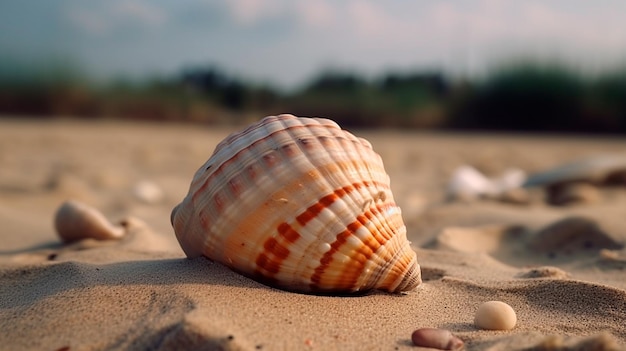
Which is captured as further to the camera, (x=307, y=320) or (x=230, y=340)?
(x=307, y=320)

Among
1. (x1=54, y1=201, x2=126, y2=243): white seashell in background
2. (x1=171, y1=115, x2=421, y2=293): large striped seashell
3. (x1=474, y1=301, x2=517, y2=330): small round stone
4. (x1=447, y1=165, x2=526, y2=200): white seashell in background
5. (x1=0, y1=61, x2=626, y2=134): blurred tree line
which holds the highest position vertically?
(x1=171, y1=115, x2=421, y2=293): large striped seashell

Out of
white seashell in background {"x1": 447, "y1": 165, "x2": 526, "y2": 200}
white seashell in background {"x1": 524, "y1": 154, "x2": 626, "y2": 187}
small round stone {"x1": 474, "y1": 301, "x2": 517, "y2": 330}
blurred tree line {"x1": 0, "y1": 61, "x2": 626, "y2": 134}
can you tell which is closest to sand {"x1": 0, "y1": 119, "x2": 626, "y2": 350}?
small round stone {"x1": 474, "y1": 301, "x2": 517, "y2": 330}

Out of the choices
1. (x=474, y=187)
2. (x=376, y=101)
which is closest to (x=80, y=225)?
(x=474, y=187)

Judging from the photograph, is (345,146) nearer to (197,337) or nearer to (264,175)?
(264,175)

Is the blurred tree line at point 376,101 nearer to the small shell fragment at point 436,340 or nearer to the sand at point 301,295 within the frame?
the sand at point 301,295

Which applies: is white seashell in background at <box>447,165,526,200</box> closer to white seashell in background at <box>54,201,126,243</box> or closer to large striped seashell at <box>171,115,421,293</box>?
white seashell in background at <box>54,201,126,243</box>

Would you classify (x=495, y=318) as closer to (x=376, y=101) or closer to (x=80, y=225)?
(x=80, y=225)

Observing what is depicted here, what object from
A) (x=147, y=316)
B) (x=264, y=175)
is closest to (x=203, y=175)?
(x=264, y=175)
